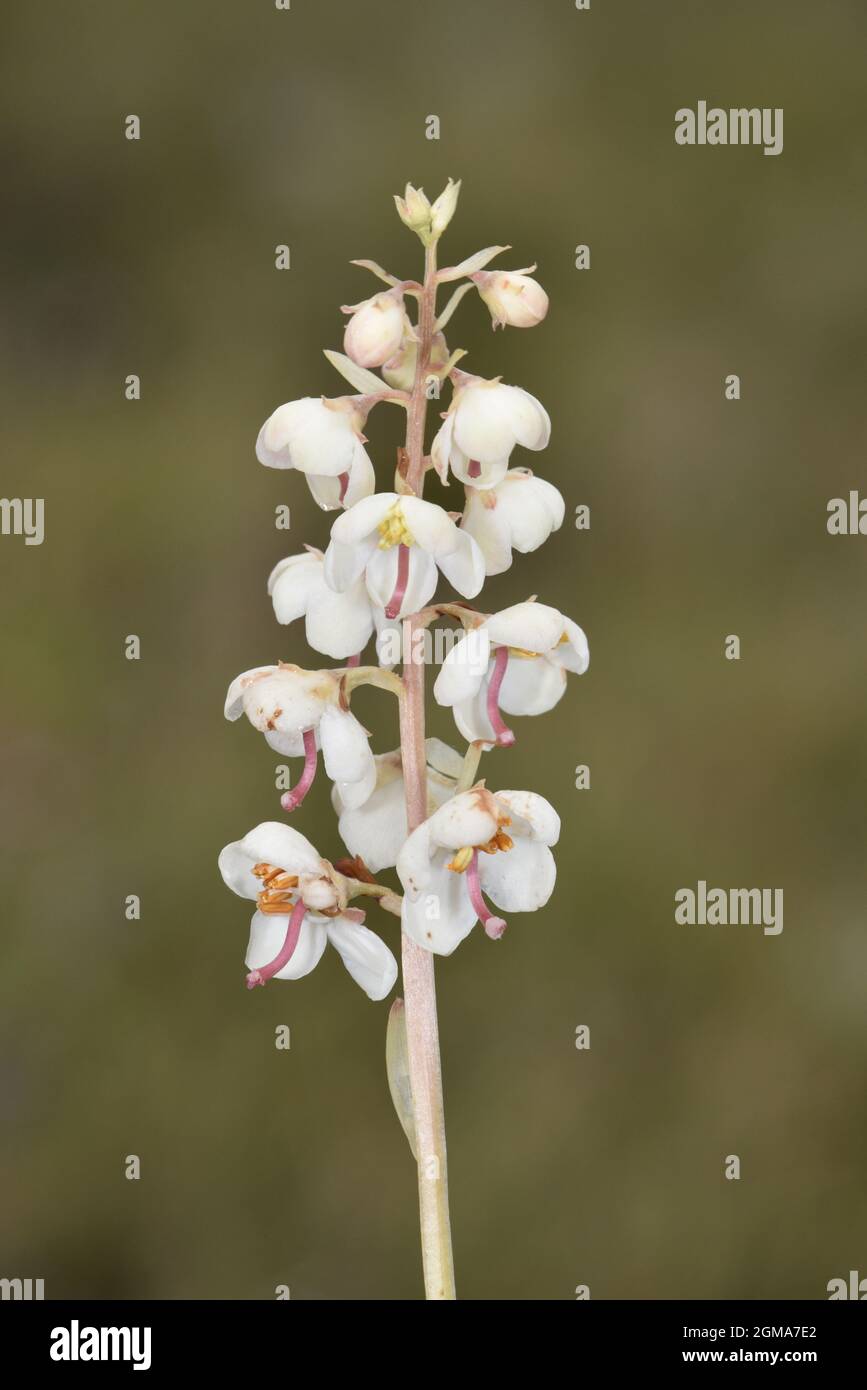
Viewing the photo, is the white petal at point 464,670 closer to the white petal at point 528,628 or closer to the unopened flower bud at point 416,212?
the white petal at point 528,628

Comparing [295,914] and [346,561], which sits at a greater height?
[346,561]

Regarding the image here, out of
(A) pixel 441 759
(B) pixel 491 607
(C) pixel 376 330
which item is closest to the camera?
(C) pixel 376 330

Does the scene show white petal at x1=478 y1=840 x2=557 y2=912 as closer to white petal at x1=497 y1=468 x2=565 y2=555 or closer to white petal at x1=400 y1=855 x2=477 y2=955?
white petal at x1=400 y1=855 x2=477 y2=955

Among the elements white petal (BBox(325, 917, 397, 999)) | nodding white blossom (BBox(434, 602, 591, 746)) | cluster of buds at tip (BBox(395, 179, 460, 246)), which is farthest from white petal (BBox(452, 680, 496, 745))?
cluster of buds at tip (BBox(395, 179, 460, 246))

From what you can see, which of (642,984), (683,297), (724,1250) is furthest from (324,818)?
(683,297)

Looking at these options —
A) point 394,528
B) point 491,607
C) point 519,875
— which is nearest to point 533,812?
point 519,875

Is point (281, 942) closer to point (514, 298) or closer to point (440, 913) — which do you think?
point (440, 913)

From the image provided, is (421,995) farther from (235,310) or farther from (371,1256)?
(235,310)
